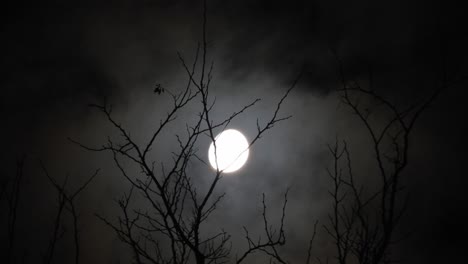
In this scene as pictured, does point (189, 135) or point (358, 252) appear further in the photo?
point (189, 135)

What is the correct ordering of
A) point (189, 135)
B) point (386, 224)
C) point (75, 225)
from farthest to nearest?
1. point (189, 135)
2. point (75, 225)
3. point (386, 224)

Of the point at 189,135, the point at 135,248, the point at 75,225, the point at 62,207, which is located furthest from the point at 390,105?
the point at 62,207

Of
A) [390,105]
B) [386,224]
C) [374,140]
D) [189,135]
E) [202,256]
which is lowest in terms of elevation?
[386,224]

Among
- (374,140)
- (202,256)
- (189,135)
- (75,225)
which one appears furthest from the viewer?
(189,135)

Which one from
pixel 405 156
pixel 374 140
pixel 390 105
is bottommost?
pixel 405 156

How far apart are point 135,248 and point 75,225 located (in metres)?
0.87

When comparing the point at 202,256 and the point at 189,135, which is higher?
the point at 189,135

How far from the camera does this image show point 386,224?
11.4 feet

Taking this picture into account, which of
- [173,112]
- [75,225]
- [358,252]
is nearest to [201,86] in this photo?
[173,112]

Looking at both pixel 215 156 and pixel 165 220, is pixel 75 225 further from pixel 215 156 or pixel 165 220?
pixel 215 156

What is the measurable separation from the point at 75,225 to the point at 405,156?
415 cm

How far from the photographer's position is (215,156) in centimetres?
470

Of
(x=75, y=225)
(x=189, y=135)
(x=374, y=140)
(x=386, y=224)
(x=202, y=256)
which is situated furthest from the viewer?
(x=189, y=135)

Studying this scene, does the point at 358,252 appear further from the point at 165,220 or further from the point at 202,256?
the point at 165,220
